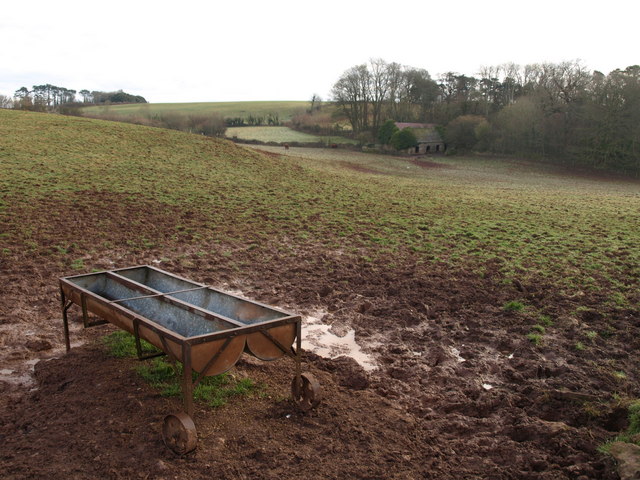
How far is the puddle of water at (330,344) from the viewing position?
6754 millimetres

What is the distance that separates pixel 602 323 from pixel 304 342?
4557mm

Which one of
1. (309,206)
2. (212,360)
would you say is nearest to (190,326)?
(212,360)

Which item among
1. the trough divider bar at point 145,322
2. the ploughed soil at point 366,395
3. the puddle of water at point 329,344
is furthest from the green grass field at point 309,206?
the trough divider bar at point 145,322

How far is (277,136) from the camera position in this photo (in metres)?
58.4

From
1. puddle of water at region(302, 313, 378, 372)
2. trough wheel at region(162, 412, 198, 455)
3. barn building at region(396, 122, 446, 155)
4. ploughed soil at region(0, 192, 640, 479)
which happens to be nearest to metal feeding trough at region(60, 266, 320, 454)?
trough wheel at region(162, 412, 198, 455)


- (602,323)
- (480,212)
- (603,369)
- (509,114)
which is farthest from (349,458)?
(509,114)

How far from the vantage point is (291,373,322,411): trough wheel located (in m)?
5.12

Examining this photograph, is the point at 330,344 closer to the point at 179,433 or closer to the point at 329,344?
the point at 329,344

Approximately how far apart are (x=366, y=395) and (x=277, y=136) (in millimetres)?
54674

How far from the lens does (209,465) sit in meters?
4.26

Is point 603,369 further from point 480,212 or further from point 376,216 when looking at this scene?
point 480,212

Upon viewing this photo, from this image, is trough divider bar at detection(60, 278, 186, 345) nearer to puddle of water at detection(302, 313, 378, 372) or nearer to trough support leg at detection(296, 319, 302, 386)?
trough support leg at detection(296, 319, 302, 386)

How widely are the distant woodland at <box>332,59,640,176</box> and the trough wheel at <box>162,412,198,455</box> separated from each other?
45.6 metres

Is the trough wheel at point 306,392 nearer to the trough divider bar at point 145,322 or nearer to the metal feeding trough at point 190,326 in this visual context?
the metal feeding trough at point 190,326
